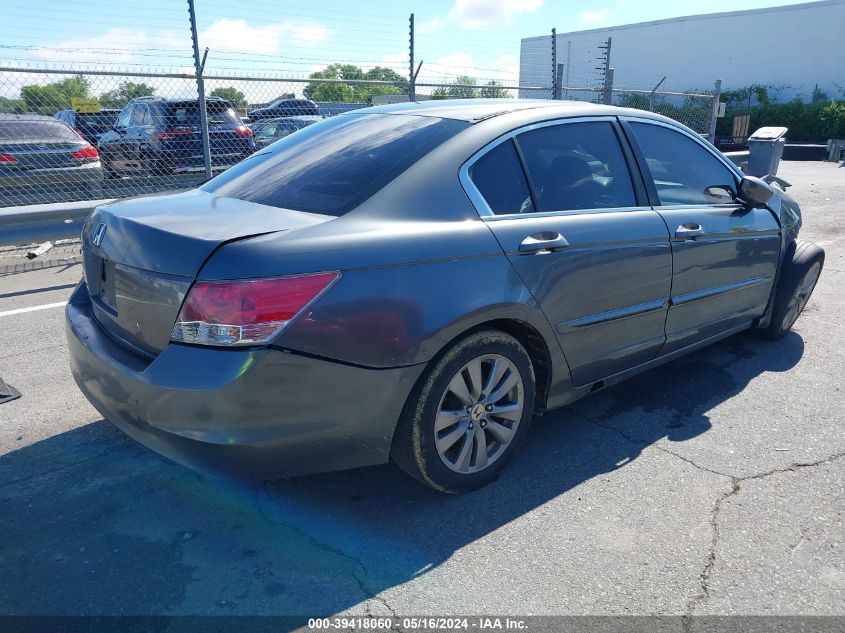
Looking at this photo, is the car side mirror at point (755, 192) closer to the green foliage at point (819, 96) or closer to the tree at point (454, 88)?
the tree at point (454, 88)


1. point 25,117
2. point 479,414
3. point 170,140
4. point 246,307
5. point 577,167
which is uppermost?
point 25,117

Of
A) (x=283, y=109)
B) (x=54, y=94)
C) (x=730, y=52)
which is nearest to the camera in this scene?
(x=54, y=94)

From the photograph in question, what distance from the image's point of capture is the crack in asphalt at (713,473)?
7.80 feet

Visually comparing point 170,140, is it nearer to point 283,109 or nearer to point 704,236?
point 283,109

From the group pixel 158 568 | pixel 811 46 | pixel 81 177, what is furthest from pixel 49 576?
pixel 811 46

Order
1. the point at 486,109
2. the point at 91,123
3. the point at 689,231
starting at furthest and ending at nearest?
1. the point at 91,123
2. the point at 689,231
3. the point at 486,109

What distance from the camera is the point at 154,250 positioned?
247cm

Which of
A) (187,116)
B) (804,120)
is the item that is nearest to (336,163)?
(187,116)

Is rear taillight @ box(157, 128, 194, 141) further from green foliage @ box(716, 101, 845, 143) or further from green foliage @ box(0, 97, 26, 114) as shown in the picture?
green foliage @ box(716, 101, 845, 143)

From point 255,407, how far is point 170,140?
30.6 ft

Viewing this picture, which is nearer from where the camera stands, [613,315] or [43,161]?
[613,315]

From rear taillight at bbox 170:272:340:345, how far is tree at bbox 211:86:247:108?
6.75m

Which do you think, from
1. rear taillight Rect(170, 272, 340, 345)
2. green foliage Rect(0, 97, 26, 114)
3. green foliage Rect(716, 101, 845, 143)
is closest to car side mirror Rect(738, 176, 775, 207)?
rear taillight Rect(170, 272, 340, 345)

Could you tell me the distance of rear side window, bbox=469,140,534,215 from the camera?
294 centimetres
